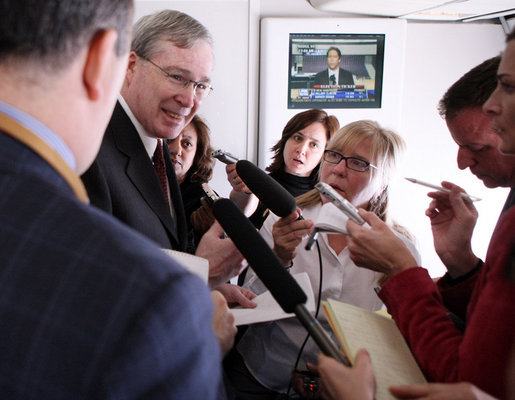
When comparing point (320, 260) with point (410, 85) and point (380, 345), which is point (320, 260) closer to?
point (380, 345)

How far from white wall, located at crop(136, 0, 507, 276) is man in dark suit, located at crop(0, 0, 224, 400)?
7.02ft

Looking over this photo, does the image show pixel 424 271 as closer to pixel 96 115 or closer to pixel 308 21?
pixel 96 115

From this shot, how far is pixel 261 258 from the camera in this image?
0.68 m

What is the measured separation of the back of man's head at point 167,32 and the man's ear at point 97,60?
86 cm

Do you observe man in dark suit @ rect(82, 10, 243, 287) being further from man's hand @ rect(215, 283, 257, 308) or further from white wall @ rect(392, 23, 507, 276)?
white wall @ rect(392, 23, 507, 276)

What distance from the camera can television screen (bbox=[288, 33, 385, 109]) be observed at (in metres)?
2.50

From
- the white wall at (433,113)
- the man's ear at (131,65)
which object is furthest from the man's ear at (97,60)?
the white wall at (433,113)

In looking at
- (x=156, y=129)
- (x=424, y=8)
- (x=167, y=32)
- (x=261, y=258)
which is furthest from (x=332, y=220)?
(x=424, y=8)

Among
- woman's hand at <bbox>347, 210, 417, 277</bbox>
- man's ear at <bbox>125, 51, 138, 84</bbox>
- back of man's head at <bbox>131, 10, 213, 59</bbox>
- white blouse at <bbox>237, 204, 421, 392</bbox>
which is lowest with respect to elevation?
white blouse at <bbox>237, 204, 421, 392</bbox>

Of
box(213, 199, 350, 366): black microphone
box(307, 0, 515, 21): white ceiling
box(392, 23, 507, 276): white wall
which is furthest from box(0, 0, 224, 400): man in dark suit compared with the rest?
box(392, 23, 507, 276): white wall

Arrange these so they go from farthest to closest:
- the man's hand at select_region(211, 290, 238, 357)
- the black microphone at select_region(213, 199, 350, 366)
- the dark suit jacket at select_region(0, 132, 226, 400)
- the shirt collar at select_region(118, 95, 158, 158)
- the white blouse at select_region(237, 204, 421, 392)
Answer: the shirt collar at select_region(118, 95, 158, 158) → the white blouse at select_region(237, 204, 421, 392) → the man's hand at select_region(211, 290, 238, 357) → the black microphone at select_region(213, 199, 350, 366) → the dark suit jacket at select_region(0, 132, 226, 400)

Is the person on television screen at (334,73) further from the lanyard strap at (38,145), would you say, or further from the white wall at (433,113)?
the lanyard strap at (38,145)

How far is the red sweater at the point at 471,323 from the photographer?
0.61 meters

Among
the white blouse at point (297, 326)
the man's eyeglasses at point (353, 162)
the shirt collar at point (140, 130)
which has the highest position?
the shirt collar at point (140, 130)
